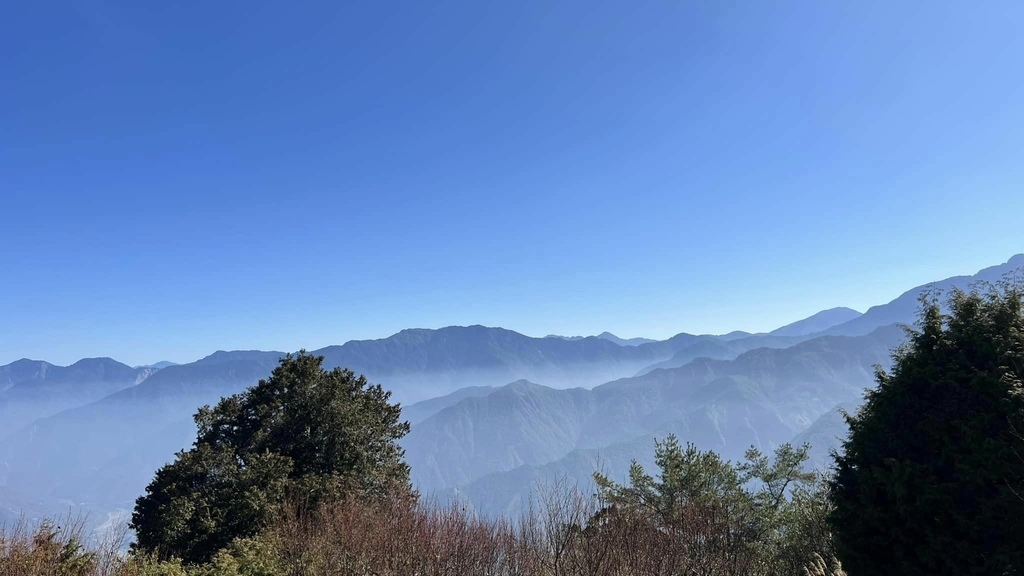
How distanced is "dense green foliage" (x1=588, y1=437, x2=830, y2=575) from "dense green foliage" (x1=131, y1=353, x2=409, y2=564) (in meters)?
12.1

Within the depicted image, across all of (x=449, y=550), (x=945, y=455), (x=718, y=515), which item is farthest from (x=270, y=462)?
(x=945, y=455)

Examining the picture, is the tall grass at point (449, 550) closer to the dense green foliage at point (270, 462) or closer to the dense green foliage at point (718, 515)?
the dense green foliage at point (718, 515)

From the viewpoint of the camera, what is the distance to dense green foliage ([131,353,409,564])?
69.4 ft

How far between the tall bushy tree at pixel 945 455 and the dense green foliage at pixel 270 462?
1662 cm

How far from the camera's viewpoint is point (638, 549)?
10.7 m

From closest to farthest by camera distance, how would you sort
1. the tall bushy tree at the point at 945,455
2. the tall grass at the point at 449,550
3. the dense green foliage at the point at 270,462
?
1. the tall bushy tree at the point at 945,455
2. the tall grass at the point at 449,550
3. the dense green foliage at the point at 270,462

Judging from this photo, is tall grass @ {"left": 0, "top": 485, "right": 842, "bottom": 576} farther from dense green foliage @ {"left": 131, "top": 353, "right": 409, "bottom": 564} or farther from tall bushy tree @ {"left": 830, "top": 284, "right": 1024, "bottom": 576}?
dense green foliage @ {"left": 131, "top": 353, "right": 409, "bottom": 564}

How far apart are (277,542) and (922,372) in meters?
16.1

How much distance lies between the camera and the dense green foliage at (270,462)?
21156 mm

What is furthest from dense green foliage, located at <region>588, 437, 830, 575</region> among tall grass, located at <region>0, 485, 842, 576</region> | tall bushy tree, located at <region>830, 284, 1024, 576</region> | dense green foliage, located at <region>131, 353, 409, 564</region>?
dense green foliage, located at <region>131, 353, 409, 564</region>

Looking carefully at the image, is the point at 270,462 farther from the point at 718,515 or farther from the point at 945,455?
the point at 945,455

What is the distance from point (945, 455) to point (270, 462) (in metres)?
24.2

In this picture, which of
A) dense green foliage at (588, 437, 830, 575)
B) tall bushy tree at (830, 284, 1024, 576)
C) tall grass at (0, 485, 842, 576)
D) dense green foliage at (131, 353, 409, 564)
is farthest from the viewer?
dense green foliage at (131, 353, 409, 564)

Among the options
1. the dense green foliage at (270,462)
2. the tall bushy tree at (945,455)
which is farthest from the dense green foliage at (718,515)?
the dense green foliage at (270,462)
